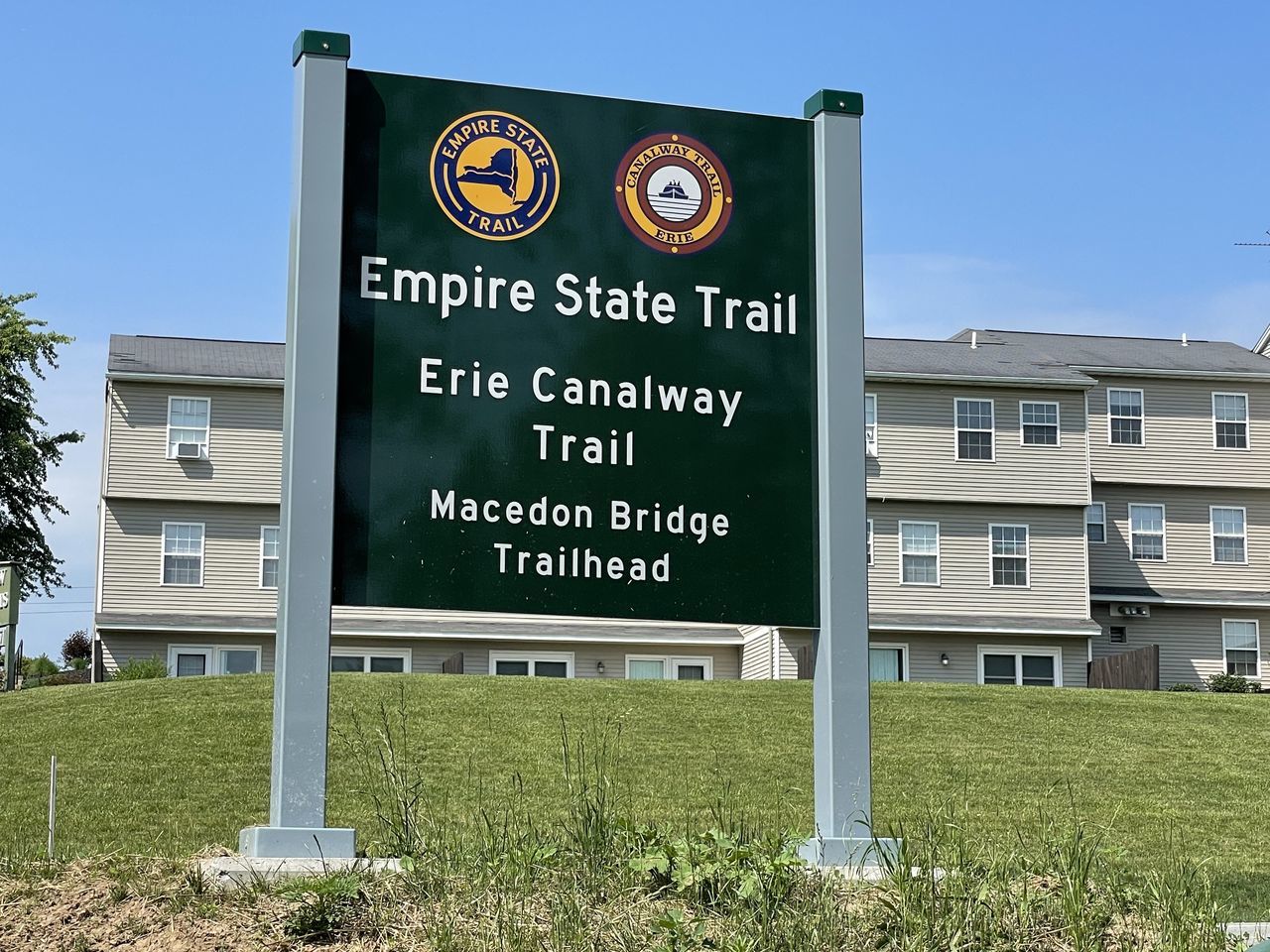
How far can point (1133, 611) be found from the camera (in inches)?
1582

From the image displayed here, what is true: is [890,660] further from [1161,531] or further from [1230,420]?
[1230,420]

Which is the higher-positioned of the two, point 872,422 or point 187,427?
point 872,422

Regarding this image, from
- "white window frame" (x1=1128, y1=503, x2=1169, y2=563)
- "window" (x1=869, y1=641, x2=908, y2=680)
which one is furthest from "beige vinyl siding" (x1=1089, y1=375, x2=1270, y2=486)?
"window" (x1=869, y1=641, x2=908, y2=680)

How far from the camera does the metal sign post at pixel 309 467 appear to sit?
21.5 ft

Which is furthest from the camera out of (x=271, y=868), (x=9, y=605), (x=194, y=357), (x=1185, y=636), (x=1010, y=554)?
(x=1185, y=636)

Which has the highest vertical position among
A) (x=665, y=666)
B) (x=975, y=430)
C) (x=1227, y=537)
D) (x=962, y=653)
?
(x=975, y=430)

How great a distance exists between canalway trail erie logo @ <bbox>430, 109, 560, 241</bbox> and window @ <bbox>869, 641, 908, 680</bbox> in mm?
30911

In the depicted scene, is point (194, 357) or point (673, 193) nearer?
point (673, 193)

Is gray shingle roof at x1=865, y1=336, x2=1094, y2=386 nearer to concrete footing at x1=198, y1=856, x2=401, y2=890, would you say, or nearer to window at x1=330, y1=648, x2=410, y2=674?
window at x1=330, y1=648, x2=410, y2=674

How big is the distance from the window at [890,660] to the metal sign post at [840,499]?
1183 inches

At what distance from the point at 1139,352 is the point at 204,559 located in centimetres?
2588

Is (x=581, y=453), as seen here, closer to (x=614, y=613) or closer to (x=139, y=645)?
(x=614, y=613)

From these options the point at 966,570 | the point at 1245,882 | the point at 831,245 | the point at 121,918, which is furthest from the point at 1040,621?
the point at 121,918

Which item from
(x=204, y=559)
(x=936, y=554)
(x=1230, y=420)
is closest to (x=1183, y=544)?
(x=1230, y=420)
